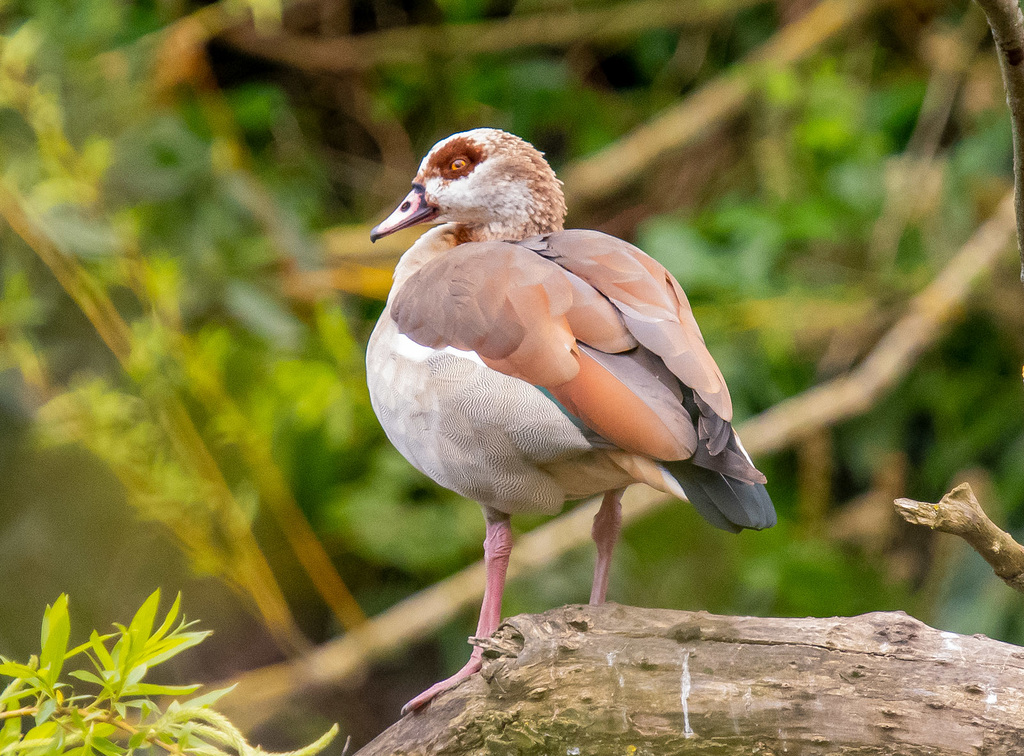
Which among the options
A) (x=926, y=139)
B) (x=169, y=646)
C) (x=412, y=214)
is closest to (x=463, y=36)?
(x=926, y=139)

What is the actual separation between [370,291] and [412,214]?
3.97 feet

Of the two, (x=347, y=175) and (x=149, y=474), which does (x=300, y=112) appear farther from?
(x=149, y=474)

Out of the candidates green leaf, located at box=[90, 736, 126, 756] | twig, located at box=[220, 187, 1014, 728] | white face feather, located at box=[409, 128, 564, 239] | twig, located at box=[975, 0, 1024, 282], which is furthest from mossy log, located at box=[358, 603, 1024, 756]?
twig, located at box=[220, 187, 1014, 728]

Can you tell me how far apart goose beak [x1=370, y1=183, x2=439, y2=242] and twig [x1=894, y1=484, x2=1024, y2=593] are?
75 cm

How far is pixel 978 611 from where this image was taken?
2242 millimetres

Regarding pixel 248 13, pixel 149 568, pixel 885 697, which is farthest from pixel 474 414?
pixel 248 13

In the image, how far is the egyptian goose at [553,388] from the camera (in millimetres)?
948

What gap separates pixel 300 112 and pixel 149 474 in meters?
1.61

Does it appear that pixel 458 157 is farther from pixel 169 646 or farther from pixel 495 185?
pixel 169 646

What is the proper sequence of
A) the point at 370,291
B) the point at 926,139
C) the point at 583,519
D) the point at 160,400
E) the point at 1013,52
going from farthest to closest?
the point at 926,139 → the point at 370,291 → the point at 583,519 → the point at 160,400 → the point at 1013,52

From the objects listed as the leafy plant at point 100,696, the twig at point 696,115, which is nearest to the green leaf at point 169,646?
the leafy plant at point 100,696

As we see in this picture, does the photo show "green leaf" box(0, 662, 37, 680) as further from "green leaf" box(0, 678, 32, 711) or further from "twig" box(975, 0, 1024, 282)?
"twig" box(975, 0, 1024, 282)

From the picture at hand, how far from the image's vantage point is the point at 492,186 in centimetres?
134

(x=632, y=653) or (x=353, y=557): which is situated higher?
(x=632, y=653)
